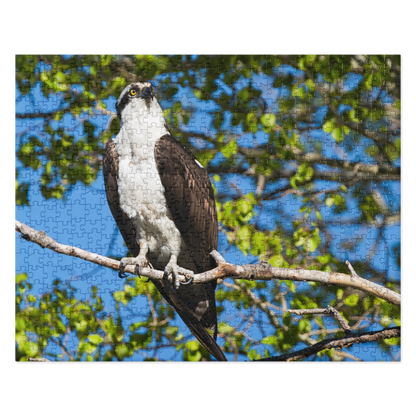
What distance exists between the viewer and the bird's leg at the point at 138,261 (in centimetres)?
392

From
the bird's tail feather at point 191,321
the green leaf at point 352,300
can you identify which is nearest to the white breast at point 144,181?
the bird's tail feather at point 191,321

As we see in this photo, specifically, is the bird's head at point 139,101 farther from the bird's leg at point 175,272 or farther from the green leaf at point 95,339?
the green leaf at point 95,339

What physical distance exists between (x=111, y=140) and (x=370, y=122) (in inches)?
93.4

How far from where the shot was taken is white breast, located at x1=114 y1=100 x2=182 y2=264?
3986 mm

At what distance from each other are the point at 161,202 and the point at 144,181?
24cm

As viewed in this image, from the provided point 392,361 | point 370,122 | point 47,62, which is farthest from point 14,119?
point 392,361

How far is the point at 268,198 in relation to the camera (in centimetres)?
408

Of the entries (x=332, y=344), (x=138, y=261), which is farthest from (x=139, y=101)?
Result: (x=332, y=344)

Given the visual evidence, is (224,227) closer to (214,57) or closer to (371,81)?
(214,57)

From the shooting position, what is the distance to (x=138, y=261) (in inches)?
157

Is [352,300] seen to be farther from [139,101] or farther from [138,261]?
[139,101]

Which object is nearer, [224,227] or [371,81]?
[371,81]

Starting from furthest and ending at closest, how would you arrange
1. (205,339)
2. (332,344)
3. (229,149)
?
(229,149)
(205,339)
(332,344)
